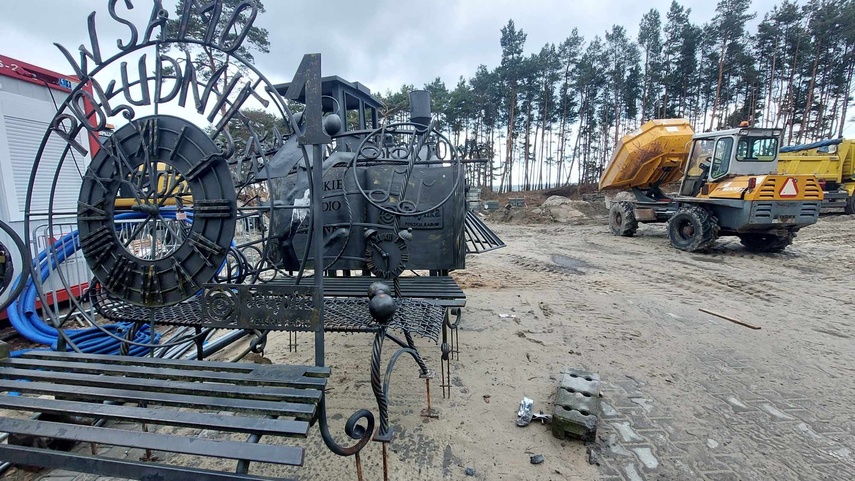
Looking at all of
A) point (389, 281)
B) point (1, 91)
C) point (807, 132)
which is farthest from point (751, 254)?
point (807, 132)

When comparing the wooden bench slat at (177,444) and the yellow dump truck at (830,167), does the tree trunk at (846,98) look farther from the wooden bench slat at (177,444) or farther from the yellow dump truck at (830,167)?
the wooden bench slat at (177,444)

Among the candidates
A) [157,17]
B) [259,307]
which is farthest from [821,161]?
[157,17]

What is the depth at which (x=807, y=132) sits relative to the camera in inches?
910

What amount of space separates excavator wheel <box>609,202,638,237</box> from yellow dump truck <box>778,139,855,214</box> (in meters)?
6.22

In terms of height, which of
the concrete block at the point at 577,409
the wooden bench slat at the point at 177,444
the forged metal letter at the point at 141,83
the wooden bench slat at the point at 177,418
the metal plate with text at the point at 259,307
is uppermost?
the forged metal letter at the point at 141,83

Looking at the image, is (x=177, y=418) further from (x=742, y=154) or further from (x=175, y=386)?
(x=742, y=154)

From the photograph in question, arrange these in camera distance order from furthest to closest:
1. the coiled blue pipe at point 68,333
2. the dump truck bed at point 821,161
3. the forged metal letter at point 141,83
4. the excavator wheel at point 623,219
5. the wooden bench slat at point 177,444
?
the dump truck bed at point 821,161
the excavator wheel at point 623,219
the coiled blue pipe at point 68,333
the forged metal letter at point 141,83
the wooden bench slat at point 177,444

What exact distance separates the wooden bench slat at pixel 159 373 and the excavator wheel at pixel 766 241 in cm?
1052

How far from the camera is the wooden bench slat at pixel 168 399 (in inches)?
57.6

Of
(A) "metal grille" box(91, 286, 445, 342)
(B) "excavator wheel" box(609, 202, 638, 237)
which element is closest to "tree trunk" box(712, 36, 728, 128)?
(B) "excavator wheel" box(609, 202, 638, 237)

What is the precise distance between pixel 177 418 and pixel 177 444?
120 mm

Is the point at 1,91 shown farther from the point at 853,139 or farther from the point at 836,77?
the point at 836,77

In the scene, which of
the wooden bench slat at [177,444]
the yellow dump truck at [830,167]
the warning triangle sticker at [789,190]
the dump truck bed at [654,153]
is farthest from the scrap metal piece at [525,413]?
the yellow dump truck at [830,167]

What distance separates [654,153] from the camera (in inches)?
422
